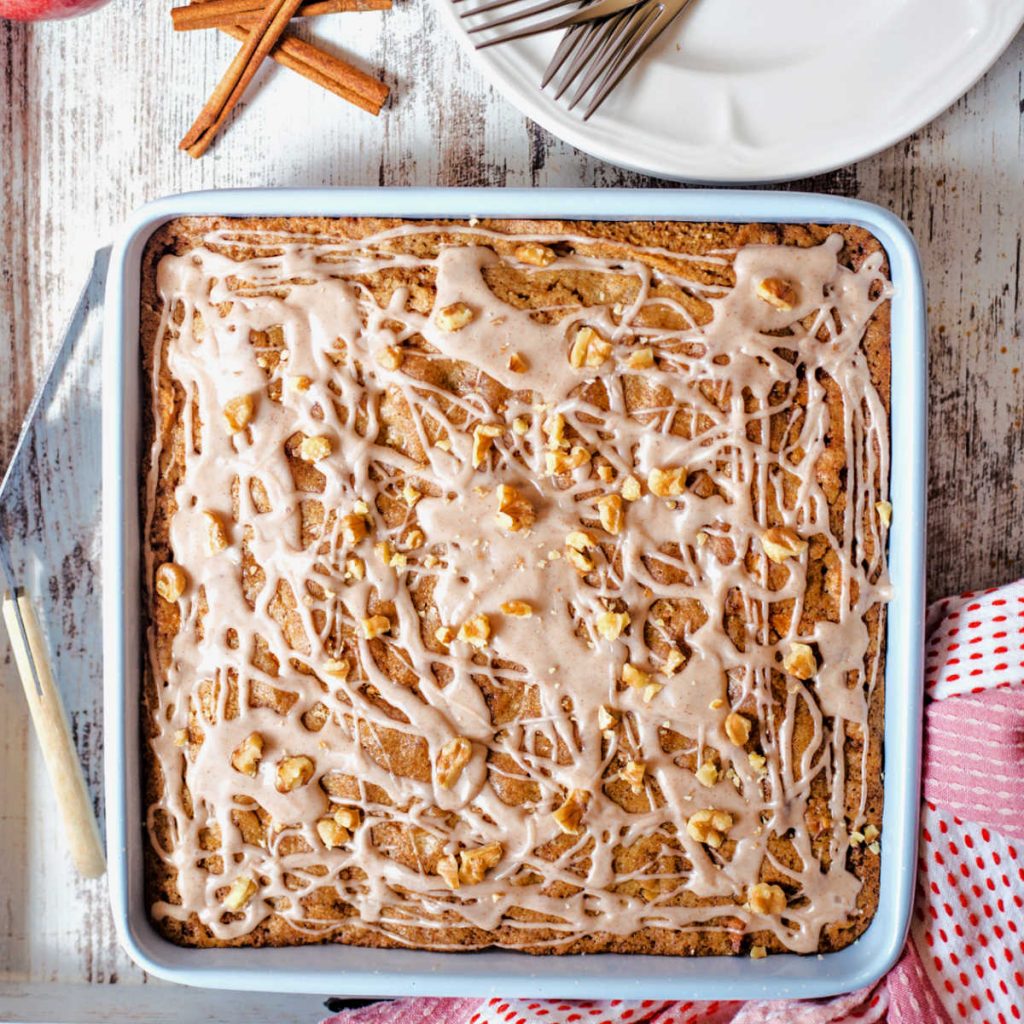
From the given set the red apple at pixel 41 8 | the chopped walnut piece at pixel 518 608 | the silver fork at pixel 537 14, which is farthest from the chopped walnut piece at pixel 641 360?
the red apple at pixel 41 8

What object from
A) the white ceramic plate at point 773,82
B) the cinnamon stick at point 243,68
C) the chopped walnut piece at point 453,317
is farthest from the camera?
the cinnamon stick at point 243,68

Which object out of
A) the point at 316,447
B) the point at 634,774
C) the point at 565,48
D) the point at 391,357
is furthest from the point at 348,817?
the point at 565,48

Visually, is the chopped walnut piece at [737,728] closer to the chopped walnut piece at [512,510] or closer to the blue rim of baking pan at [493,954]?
the blue rim of baking pan at [493,954]

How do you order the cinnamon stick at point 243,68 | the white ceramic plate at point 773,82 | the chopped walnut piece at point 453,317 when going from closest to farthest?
the chopped walnut piece at point 453,317 → the white ceramic plate at point 773,82 → the cinnamon stick at point 243,68

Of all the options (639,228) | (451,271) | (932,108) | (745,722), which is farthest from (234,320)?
(932,108)

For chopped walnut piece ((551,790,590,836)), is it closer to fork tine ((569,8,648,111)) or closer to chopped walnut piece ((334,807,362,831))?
chopped walnut piece ((334,807,362,831))

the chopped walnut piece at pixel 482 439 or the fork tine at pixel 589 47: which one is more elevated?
the fork tine at pixel 589 47

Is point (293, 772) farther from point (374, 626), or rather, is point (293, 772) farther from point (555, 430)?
point (555, 430)
